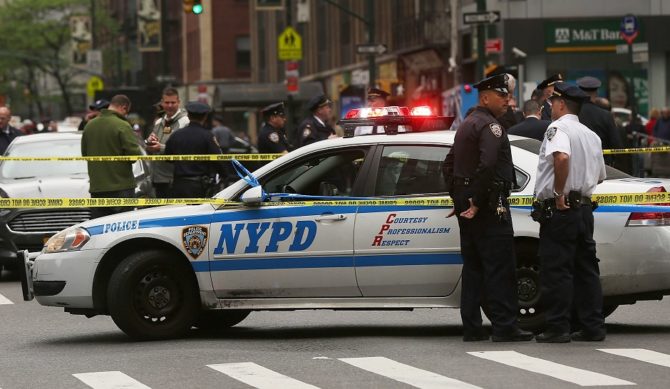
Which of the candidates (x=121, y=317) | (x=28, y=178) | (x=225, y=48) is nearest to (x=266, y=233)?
(x=121, y=317)

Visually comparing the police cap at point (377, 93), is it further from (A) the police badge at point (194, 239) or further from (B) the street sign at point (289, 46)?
(B) the street sign at point (289, 46)

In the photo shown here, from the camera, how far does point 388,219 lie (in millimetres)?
11234

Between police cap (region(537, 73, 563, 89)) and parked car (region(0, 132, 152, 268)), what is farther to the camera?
parked car (region(0, 132, 152, 268))

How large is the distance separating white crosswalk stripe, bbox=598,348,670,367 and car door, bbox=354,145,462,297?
1.26 m

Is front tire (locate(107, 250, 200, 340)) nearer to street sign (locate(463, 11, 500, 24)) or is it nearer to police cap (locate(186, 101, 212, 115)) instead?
police cap (locate(186, 101, 212, 115))

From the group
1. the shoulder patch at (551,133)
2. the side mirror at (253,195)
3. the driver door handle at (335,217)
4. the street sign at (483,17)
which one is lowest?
the driver door handle at (335,217)

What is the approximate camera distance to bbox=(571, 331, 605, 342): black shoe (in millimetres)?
11086

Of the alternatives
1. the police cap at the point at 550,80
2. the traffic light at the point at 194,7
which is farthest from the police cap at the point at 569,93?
the traffic light at the point at 194,7

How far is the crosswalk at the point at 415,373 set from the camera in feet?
30.1

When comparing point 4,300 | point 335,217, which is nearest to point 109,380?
point 335,217

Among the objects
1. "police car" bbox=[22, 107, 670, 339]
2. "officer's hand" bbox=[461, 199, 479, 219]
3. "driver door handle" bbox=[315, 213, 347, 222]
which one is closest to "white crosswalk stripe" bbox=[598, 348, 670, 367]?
"police car" bbox=[22, 107, 670, 339]

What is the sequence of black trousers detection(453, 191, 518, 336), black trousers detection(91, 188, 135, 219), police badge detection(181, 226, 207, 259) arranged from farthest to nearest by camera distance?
black trousers detection(91, 188, 135, 219), police badge detection(181, 226, 207, 259), black trousers detection(453, 191, 518, 336)

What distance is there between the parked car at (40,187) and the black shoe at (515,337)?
7728 mm

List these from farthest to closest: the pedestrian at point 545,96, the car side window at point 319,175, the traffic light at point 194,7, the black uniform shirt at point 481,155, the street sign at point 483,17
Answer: the traffic light at point 194,7
the street sign at point 483,17
the pedestrian at point 545,96
the car side window at point 319,175
the black uniform shirt at point 481,155
